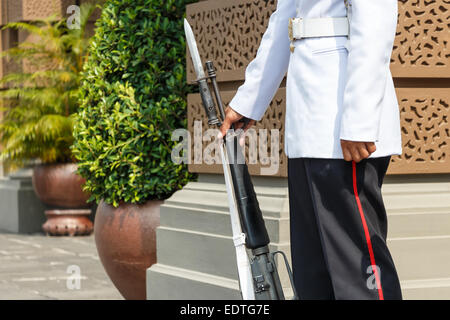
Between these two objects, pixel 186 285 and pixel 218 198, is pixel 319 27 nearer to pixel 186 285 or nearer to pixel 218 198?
pixel 218 198

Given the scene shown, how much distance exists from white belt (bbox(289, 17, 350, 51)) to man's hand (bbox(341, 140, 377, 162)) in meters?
0.38

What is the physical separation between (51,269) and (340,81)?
4944 mm

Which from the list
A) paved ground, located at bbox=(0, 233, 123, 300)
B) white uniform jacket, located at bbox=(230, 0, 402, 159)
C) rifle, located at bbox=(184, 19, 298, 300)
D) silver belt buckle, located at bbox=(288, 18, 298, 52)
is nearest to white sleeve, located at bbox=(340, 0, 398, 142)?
white uniform jacket, located at bbox=(230, 0, 402, 159)

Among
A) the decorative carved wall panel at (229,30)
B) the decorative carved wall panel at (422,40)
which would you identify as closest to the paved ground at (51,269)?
the decorative carved wall panel at (229,30)

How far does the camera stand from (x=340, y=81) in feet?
9.29

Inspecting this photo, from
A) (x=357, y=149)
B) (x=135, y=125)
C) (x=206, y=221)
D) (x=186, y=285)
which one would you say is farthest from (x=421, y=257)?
(x=135, y=125)

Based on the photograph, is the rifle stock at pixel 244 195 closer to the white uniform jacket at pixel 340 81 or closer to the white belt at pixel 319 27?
the white uniform jacket at pixel 340 81

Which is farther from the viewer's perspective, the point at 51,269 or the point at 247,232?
the point at 51,269

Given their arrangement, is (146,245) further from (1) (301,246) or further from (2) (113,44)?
(1) (301,246)

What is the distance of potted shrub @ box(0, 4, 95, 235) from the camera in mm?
9305

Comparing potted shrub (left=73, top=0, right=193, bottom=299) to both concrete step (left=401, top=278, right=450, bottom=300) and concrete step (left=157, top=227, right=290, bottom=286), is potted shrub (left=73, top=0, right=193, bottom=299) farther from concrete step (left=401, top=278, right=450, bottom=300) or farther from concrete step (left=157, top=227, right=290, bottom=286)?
concrete step (left=401, top=278, right=450, bottom=300)

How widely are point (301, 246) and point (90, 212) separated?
22.4ft

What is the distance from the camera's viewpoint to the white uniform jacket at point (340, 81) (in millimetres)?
2719
